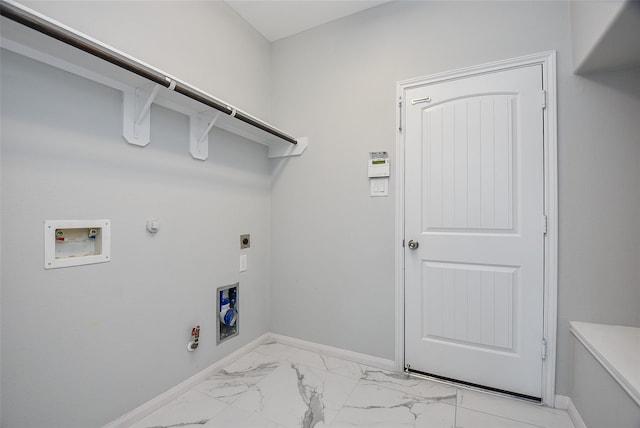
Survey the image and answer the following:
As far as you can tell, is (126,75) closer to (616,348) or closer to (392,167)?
(392,167)

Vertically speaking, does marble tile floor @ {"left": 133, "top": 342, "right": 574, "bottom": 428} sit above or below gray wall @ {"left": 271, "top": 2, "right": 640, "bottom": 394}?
below

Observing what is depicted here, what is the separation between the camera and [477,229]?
5.69ft

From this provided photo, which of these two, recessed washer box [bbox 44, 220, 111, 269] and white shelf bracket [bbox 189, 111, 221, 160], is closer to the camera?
recessed washer box [bbox 44, 220, 111, 269]

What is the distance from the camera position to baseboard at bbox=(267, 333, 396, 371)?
197 cm

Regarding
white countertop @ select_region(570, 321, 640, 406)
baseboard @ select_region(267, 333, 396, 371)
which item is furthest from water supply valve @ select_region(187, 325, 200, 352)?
white countertop @ select_region(570, 321, 640, 406)

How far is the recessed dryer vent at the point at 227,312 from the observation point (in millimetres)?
1935

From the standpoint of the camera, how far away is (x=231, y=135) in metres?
2.04

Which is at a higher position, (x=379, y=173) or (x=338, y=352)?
(x=379, y=173)

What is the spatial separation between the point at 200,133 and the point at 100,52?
2.41 feet

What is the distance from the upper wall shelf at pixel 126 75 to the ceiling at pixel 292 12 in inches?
37.7

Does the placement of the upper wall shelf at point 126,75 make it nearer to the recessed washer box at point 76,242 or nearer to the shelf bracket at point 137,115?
the shelf bracket at point 137,115

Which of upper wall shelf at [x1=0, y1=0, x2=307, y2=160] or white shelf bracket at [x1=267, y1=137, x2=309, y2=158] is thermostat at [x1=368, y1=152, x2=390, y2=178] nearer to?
white shelf bracket at [x1=267, y1=137, x2=309, y2=158]

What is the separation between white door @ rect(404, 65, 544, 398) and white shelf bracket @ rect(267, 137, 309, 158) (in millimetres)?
872

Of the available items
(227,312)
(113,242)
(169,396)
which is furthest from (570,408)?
(113,242)
